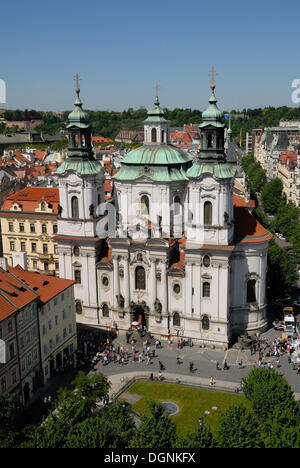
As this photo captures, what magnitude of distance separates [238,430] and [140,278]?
3023 centimetres

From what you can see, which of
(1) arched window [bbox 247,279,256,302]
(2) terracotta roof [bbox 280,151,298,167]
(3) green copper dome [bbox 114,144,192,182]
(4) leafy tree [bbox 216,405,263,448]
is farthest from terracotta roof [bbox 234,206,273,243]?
(2) terracotta roof [bbox 280,151,298,167]

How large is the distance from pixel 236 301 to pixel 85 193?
22.9 m

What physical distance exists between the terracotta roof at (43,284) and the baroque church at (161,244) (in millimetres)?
9040

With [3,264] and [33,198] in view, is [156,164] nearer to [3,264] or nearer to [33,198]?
[3,264]

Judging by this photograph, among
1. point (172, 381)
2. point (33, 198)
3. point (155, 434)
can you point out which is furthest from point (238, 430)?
point (33, 198)

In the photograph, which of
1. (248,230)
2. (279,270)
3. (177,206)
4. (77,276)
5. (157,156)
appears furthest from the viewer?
(279,270)

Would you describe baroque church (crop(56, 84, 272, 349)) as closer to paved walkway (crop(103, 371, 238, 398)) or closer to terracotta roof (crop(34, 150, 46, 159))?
paved walkway (crop(103, 371, 238, 398))

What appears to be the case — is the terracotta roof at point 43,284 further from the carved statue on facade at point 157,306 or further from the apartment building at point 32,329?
the carved statue on facade at point 157,306

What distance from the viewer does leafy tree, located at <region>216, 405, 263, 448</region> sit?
113 feet

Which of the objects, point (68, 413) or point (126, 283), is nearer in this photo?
point (68, 413)

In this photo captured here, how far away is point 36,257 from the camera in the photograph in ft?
256

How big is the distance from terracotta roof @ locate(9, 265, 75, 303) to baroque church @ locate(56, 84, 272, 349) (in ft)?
29.7

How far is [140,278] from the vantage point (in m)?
62.9

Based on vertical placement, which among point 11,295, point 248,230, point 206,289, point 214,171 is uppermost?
point 214,171
